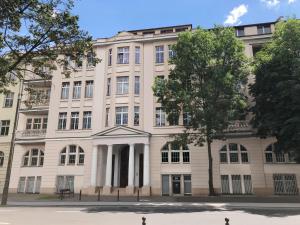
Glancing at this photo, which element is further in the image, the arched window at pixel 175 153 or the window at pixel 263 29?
the window at pixel 263 29

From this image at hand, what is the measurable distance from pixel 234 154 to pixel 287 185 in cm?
566

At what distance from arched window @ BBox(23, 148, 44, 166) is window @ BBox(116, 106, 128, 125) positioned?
34.7ft

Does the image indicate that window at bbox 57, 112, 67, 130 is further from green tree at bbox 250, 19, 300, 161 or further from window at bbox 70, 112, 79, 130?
green tree at bbox 250, 19, 300, 161

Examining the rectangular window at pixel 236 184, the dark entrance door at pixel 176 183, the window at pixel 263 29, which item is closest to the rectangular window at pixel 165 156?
the dark entrance door at pixel 176 183

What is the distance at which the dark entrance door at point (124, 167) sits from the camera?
31.8 m

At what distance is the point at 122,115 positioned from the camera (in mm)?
32281

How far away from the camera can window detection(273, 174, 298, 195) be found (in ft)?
90.2

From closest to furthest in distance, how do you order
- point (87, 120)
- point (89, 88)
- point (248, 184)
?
point (248, 184) < point (87, 120) < point (89, 88)

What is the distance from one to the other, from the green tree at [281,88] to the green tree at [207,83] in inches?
71.4

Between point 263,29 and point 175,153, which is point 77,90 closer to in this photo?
point 175,153

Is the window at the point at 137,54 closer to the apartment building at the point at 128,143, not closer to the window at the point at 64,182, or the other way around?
the apartment building at the point at 128,143

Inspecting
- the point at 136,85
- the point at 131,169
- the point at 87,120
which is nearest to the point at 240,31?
the point at 136,85

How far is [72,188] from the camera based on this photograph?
103 ft

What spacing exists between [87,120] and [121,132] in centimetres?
529
